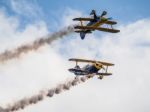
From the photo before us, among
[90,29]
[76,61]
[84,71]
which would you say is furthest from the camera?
[76,61]

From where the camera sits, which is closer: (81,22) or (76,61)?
(81,22)

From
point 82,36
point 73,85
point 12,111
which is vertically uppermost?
point 82,36

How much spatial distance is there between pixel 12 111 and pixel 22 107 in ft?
19.4

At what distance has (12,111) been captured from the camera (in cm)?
11888

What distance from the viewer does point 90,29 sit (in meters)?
104

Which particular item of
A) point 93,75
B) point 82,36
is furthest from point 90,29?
point 93,75

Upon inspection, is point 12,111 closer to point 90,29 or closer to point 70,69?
point 70,69

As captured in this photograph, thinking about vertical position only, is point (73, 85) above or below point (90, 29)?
below

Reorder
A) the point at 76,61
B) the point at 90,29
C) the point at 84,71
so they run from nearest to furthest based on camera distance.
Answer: the point at 90,29 → the point at 84,71 → the point at 76,61

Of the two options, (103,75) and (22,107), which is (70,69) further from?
(22,107)

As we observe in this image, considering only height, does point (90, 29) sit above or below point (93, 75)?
above

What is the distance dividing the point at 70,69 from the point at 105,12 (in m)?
17.4

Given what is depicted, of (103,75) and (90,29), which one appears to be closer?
(90,29)

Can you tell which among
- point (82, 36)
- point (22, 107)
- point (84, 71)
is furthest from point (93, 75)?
point (22, 107)
